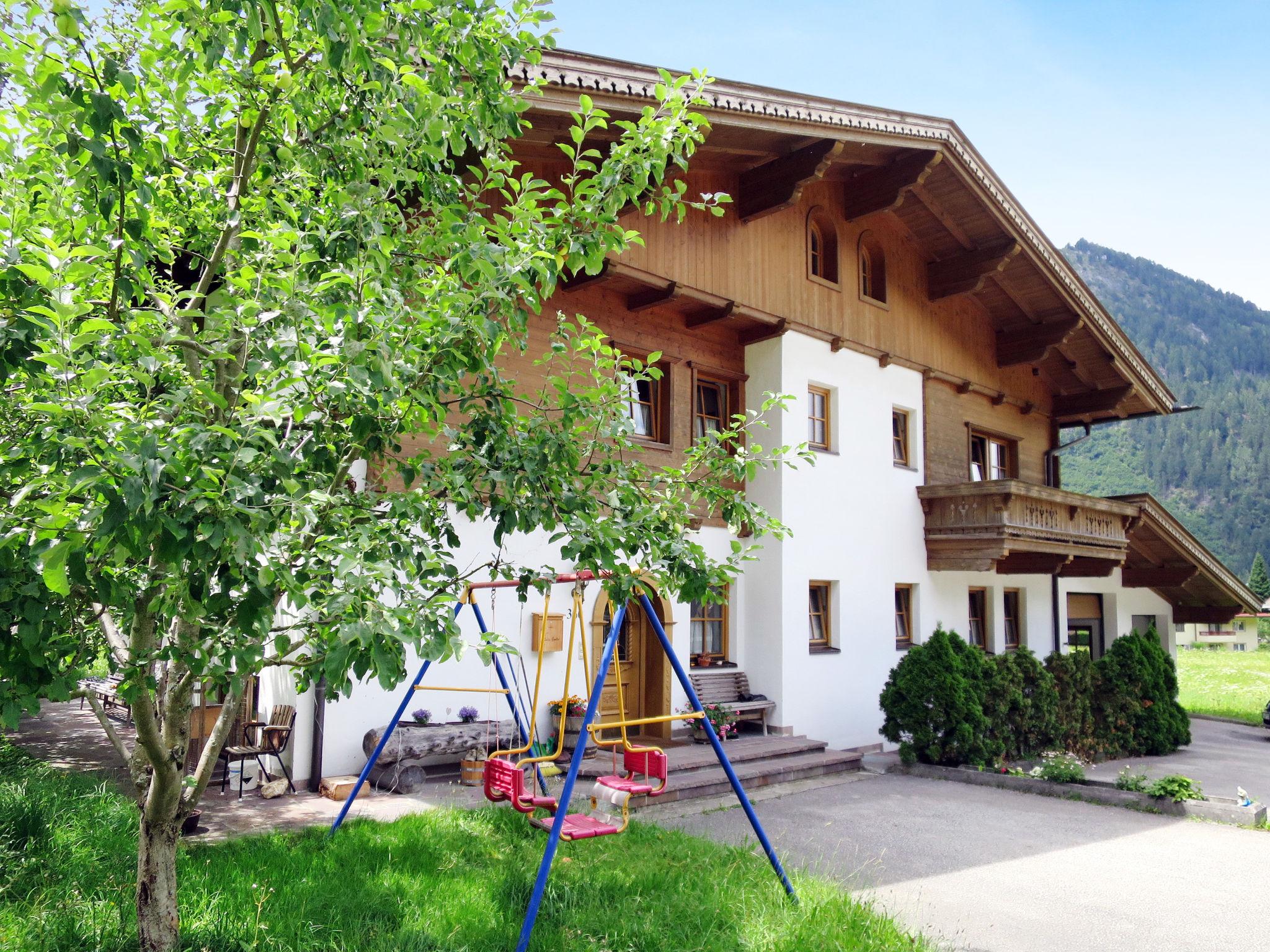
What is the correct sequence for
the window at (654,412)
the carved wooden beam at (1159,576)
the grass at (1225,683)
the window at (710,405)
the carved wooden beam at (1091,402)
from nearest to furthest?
the window at (654,412) < the window at (710,405) < the carved wooden beam at (1091,402) < the carved wooden beam at (1159,576) < the grass at (1225,683)

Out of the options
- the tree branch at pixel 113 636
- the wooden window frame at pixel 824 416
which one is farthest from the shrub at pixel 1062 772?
the tree branch at pixel 113 636

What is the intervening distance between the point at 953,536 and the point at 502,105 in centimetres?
1253

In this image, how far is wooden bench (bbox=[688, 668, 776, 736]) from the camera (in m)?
12.2

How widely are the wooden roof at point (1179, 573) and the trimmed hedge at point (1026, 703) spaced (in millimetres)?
3637

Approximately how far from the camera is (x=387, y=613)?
115 inches

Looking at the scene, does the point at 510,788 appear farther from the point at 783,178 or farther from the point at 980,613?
the point at 980,613

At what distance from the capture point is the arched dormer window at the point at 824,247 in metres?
14.1

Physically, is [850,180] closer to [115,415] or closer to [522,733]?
[522,733]

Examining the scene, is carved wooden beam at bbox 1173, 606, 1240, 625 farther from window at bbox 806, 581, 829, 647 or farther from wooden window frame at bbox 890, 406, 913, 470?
window at bbox 806, 581, 829, 647

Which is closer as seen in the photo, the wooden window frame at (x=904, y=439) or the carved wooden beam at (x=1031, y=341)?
the wooden window frame at (x=904, y=439)

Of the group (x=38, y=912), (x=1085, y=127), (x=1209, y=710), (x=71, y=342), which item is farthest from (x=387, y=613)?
(x=1209, y=710)

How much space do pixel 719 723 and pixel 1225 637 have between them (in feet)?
206

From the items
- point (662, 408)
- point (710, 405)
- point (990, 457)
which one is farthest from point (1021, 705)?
point (990, 457)

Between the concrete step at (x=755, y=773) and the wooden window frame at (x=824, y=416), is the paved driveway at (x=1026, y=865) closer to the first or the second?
the concrete step at (x=755, y=773)
